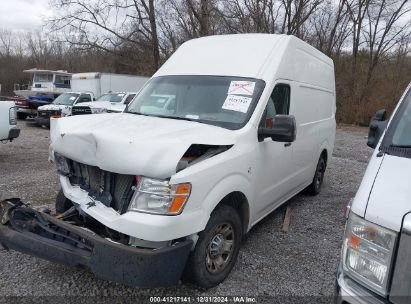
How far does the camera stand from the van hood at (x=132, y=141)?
8.95ft

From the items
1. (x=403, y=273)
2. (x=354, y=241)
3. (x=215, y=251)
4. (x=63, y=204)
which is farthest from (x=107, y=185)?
(x=403, y=273)

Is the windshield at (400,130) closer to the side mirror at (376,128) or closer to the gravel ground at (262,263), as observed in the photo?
the side mirror at (376,128)

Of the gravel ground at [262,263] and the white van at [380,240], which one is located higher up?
the white van at [380,240]

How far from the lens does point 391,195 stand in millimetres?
2170

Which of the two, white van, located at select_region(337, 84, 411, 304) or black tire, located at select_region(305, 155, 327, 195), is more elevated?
white van, located at select_region(337, 84, 411, 304)

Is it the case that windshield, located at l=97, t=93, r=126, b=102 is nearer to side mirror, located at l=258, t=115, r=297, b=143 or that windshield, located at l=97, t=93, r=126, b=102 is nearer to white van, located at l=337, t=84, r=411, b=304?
side mirror, located at l=258, t=115, r=297, b=143

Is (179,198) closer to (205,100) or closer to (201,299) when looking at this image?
(201,299)

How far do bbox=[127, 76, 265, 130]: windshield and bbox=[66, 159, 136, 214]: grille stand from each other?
114 cm

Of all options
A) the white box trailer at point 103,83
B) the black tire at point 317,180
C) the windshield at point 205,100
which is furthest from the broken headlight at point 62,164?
the white box trailer at point 103,83

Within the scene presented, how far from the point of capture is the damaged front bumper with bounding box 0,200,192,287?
2.64 metres

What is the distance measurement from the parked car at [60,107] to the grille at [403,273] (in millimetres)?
15705

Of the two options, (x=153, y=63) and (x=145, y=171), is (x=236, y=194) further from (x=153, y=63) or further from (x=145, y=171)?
(x=153, y=63)

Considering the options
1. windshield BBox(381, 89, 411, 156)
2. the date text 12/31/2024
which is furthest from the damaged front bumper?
windshield BBox(381, 89, 411, 156)

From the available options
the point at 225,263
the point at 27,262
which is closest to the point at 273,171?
the point at 225,263
